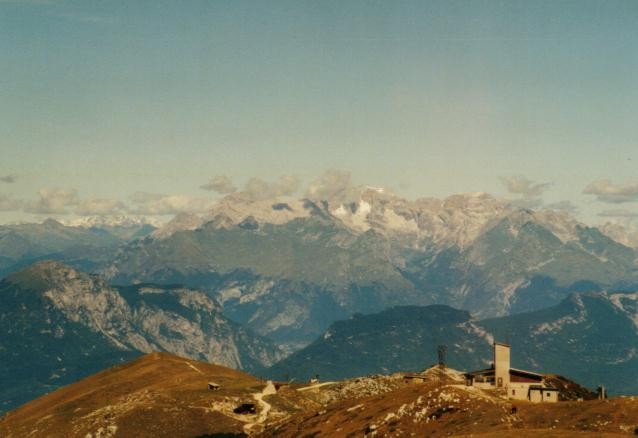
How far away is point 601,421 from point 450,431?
2572cm

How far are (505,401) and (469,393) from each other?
6666mm

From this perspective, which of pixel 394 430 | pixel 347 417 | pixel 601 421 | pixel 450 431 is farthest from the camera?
pixel 347 417

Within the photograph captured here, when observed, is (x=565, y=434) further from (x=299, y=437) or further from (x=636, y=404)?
(x=299, y=437)

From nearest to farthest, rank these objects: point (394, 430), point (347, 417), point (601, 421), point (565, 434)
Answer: point (565, 434) < point (601, 421) < point (394, 430) < point (347, 417)

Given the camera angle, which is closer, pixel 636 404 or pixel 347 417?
pixel 636 404

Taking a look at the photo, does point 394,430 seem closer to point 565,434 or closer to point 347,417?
point 347,417

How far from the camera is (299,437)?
19938 cm

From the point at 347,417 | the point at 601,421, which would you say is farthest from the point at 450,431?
the point at 347,417

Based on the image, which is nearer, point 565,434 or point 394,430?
point 565,434

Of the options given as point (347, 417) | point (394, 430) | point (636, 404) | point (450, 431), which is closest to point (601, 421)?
point (636, 404)

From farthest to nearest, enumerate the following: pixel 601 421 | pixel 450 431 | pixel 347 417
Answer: pixel 347 417
pixel 450 431
pixel 601 421

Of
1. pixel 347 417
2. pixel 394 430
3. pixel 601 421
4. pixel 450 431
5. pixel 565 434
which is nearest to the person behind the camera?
pixel 565 434

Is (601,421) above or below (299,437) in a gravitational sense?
above

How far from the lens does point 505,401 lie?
178 metres
